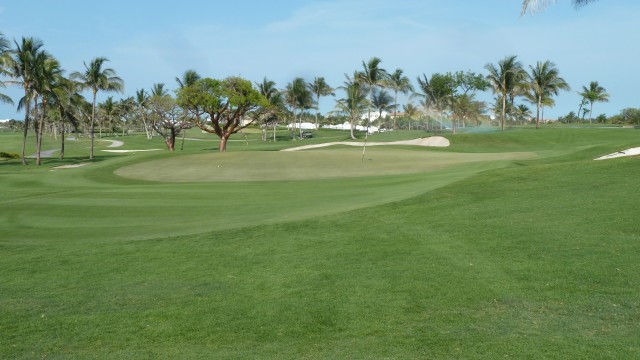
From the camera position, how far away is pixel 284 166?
40.2 meters

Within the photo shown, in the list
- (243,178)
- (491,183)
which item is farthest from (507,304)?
(243,178)

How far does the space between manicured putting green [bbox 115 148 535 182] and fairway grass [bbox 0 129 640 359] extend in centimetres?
1410

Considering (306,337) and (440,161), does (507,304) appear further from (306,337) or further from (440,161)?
(440,161)

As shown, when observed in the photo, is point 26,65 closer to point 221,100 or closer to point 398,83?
point 221,100

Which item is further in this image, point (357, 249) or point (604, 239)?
point (357, 249)

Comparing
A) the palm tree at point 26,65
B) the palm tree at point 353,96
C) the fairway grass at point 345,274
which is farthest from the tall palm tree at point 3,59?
the palm tree at point 353,96

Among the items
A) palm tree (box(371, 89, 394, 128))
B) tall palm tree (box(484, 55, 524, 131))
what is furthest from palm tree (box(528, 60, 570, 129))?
palm tree (box(371, 89, 394, 128))

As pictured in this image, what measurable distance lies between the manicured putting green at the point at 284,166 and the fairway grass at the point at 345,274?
14.1 meters

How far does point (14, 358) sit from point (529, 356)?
6.76 meters

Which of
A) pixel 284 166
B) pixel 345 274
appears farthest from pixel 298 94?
pixel 345 274

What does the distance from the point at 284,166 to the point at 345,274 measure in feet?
95.7

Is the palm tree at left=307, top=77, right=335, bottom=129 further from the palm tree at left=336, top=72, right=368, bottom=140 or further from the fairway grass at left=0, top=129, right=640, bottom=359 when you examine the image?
the fairway grass at left=0, top=129, right=640, bottom=359

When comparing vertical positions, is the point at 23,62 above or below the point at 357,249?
above

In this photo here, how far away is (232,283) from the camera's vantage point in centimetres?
1152
